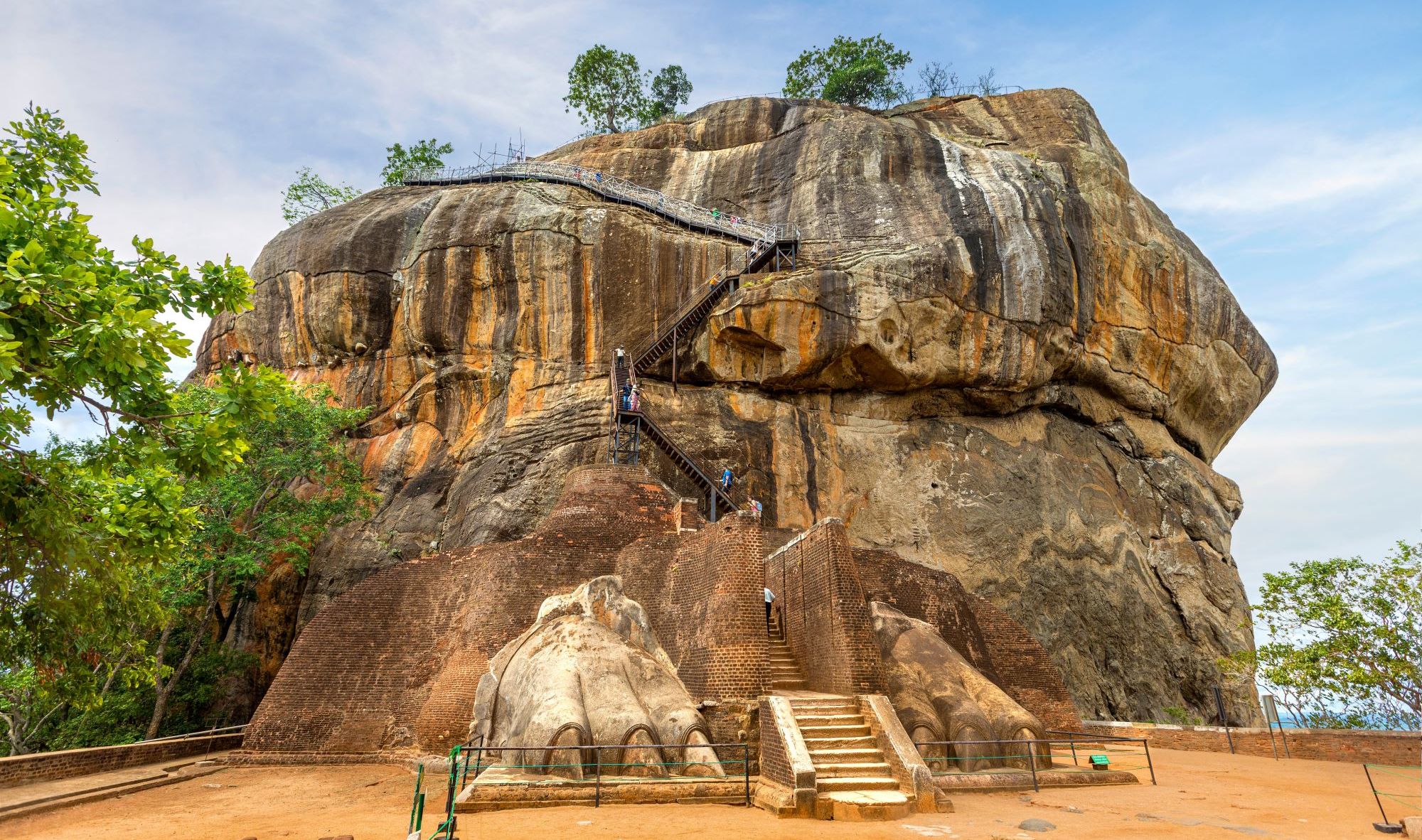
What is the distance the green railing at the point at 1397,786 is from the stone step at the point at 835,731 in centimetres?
504

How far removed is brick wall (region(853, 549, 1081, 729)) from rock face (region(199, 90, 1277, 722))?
7.66 m

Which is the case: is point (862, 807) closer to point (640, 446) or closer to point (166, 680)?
point (640, 446)

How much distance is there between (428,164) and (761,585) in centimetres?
3224

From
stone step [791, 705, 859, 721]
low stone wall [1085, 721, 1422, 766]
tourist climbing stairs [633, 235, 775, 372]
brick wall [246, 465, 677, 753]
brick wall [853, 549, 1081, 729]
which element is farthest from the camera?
tourist climbing stairs [633, 235, 775, 372]

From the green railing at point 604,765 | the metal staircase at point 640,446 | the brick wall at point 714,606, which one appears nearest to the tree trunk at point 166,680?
the metal staircase at point 640,446

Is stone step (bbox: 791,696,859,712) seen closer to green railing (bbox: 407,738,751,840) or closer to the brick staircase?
the brick staircase

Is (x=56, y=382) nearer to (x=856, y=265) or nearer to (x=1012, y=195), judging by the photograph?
(x=856, y=265)

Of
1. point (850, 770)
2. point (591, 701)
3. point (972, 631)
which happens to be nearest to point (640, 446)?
point (972, 631)

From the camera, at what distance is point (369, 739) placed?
14547 mm

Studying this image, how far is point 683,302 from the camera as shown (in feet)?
82.9

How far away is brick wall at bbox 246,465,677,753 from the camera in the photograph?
1448 centimetres

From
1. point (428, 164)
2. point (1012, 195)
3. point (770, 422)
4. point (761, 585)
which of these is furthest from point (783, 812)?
point (428, 164)

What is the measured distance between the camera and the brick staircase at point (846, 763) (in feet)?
26.8

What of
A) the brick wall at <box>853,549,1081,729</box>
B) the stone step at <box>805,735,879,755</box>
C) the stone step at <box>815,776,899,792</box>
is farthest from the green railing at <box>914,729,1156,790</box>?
the brick wall at <box>853,549,1081,729</box>
